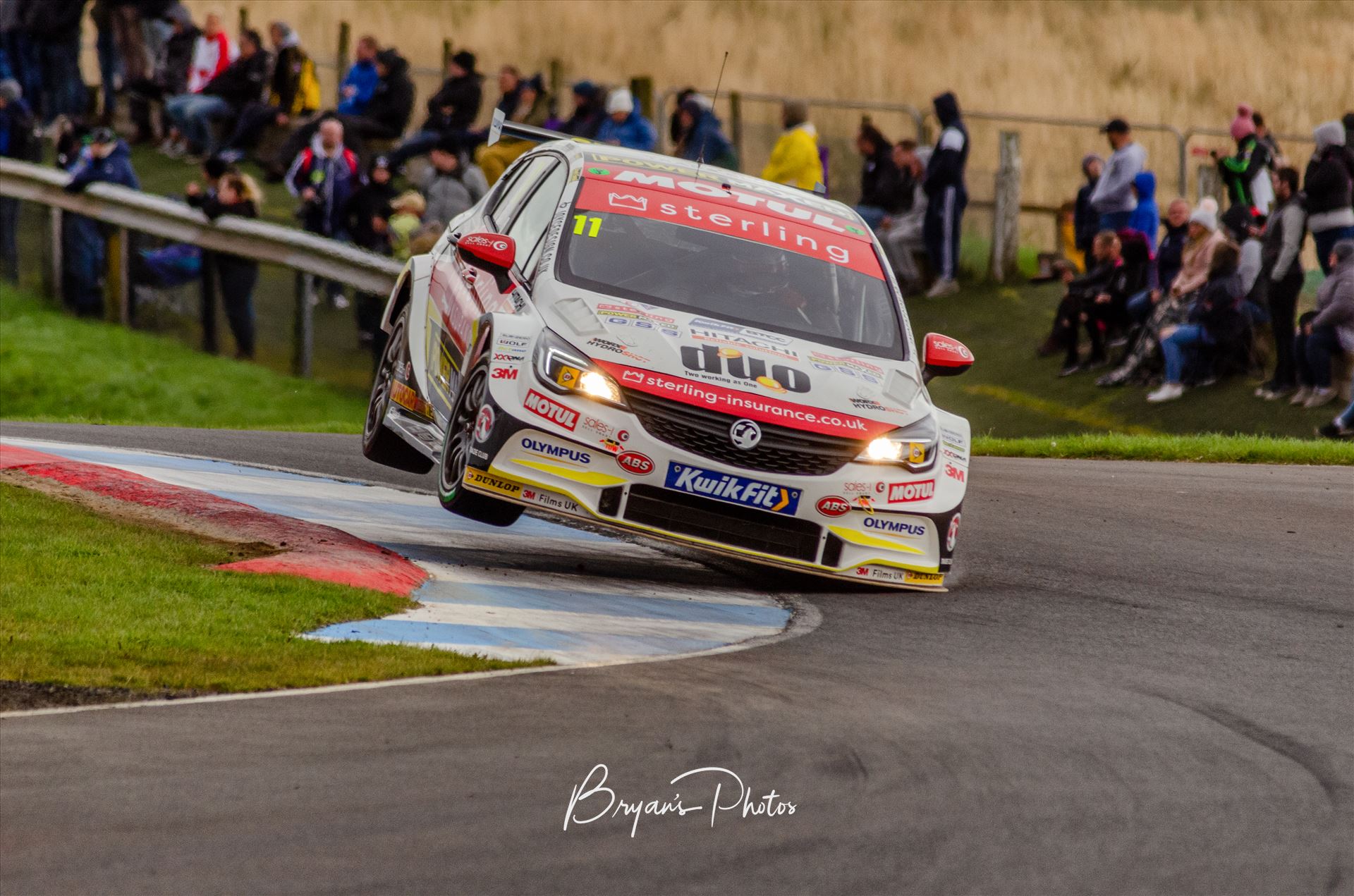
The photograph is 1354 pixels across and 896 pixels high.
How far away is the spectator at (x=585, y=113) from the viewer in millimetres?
20812

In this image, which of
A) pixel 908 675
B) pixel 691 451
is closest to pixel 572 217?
pixel 691 451

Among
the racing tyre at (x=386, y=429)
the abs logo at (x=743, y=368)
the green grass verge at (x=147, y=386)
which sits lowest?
the green grass verge at (x=147, y=386)

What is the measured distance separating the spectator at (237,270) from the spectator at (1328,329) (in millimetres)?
9499

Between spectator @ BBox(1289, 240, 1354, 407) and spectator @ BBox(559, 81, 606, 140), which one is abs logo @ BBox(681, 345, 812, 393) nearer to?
spectator @ BBox(1289, 240, 1354, 407)

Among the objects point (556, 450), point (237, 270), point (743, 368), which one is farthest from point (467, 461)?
point (237, 270)

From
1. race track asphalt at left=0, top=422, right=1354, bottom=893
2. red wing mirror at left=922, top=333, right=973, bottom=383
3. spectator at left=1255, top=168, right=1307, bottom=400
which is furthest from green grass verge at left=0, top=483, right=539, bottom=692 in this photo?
spectator at left=1255, top=168, right=1307, bottom=400

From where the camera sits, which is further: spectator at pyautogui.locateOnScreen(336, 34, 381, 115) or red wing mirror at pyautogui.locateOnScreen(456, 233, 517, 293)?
spectator at pyautogui.locateOnScreen(336, 34, 381, 115)

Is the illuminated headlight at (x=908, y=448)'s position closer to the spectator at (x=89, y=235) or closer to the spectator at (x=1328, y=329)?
the spectator at (x=1328, y=329)

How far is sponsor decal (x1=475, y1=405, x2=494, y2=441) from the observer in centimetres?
755

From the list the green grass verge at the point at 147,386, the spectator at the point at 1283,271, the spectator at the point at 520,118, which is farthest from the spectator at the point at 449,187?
the spectator at the point at 1283,271

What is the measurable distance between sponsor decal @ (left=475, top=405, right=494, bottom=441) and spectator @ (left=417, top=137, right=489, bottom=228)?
Result: 11.2 metres

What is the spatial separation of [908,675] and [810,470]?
1500 millimetres

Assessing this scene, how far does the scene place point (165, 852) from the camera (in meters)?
4.12

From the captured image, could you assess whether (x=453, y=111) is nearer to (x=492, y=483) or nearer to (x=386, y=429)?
(x=386, y=429)
